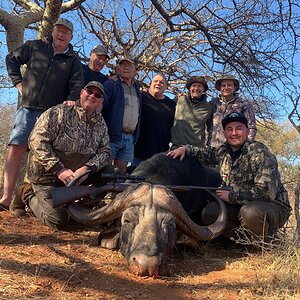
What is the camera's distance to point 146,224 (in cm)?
414

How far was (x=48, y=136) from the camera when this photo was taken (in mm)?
5605

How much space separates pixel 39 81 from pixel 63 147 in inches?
43.2

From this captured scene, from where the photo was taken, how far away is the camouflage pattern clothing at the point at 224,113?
6684mm

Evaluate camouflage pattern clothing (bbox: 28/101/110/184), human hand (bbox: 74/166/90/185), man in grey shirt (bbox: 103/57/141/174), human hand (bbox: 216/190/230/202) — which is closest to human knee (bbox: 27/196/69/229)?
camouflage pattern clothing (bbox: 28/101/110/184)

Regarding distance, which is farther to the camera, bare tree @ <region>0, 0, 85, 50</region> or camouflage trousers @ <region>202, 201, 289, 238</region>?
bare tree @ <region>0, 0, 85, 50</region>

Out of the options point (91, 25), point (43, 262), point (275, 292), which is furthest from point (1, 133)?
point (275, 292)

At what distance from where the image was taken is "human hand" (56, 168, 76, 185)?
539 cm

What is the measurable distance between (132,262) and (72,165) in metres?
2.34

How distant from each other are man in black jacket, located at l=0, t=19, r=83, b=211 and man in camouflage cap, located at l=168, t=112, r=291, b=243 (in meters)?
2.40

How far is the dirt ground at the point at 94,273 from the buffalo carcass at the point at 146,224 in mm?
141

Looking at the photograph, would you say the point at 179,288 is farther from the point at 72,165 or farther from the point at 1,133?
the point at 1,133

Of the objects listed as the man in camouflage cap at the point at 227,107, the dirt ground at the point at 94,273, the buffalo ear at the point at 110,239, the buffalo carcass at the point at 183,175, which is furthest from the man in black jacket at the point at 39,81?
the man in camouflage cap at the point at 227,107

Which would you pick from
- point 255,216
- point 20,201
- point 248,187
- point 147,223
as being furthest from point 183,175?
point 20,201

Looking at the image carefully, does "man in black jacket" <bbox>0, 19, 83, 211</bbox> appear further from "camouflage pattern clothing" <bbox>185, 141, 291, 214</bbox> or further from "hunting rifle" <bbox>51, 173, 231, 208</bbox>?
"camouflage pattern clothing" <bbox>185, 141, 291, 214</bbox>
